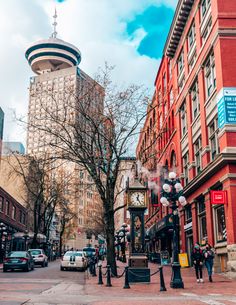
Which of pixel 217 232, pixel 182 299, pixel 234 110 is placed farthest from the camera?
pixel 217 232

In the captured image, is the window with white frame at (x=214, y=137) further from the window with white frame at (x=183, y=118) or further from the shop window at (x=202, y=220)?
the window with white frame at (x=183, y=118)

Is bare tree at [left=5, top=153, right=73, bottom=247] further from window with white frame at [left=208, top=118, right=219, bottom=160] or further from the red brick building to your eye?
window with white frame at [left=208, top=118, right=219, bottom=160]

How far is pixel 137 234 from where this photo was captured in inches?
741

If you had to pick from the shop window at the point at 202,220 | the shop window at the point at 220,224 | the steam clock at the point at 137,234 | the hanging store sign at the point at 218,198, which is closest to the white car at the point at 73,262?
the shop window at the point at 202,220

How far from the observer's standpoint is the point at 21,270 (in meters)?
28.3

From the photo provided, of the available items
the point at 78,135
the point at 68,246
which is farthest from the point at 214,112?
the point at 68,246

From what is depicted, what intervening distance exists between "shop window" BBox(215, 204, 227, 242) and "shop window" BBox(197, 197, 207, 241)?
2693mm

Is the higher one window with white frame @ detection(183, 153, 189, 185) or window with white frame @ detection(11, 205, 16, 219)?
window with white frame @ detection(183, 153, 189, 185)

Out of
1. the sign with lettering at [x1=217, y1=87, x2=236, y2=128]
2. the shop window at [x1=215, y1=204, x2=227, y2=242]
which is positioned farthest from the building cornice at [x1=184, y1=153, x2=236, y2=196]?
the shop window at [x1=215, y1=204, x2=227, y2=242]

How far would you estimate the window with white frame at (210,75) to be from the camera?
26450mm

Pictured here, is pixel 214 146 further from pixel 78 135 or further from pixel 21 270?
pixel 21 270

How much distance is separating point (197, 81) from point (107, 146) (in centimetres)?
953

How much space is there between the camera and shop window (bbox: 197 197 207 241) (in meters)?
27.8

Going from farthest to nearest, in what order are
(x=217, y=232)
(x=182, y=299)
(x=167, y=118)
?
(x=167, y=118)
(x=217, y=232)
(x=182, y=299)
